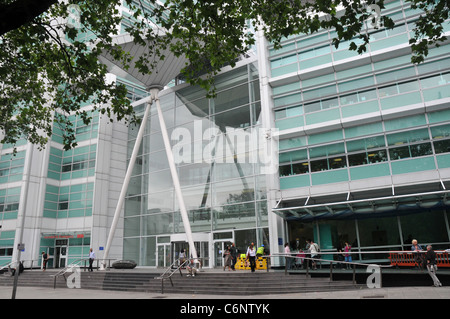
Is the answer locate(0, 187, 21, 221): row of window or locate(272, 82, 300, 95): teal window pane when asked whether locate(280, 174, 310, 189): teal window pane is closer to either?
locate(272, 82, 300, 95): teal window pane

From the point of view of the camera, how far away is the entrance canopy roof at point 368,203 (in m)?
17.2

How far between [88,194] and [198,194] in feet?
39.9

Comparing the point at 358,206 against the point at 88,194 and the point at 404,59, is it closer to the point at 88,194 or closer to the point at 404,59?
the point at 404,59

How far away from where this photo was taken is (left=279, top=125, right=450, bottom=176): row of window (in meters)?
18.3

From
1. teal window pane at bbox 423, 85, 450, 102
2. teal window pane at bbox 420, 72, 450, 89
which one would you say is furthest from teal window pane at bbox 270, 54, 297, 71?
teal window pane at bbox 423, 85, 450, 102

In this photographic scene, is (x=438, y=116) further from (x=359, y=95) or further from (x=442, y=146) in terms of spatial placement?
(x=359, y=95)

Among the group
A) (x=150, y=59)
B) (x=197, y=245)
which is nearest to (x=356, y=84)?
(x=150, y=59)

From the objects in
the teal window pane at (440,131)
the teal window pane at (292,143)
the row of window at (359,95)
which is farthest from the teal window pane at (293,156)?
the teal window pane at (440,131)

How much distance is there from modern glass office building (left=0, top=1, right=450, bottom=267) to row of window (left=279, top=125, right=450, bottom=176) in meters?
0.06

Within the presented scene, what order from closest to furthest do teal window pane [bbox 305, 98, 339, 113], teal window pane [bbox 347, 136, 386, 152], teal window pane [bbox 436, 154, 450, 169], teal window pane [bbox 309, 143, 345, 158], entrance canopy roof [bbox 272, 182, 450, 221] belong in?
entrance canopy roof [bbox 272, 182, 450, 221], teal window pane [bbox 436, 154, 450, 169], teal window pane [bbox 347, 136, 386, 152], teal window pane [bbox 309, 143, 345, 158], teal window pane [bbox 305, 98, 339, 113]

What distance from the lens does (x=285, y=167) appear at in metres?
21.9

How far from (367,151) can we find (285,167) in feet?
15.8

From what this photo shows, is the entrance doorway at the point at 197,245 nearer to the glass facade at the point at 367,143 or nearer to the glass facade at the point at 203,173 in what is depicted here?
the glass facade at the point at 203,173

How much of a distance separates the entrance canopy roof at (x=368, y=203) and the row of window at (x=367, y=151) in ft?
5.62
